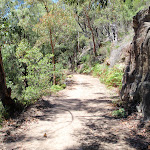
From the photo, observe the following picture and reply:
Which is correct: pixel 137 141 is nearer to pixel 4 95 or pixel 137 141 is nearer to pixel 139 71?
pixel 139 71

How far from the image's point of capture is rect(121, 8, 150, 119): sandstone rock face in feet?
15.9

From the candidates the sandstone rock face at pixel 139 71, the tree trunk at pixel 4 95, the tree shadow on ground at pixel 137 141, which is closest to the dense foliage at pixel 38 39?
the tree trunk at pixel 4 95

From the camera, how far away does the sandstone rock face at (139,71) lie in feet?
15.9

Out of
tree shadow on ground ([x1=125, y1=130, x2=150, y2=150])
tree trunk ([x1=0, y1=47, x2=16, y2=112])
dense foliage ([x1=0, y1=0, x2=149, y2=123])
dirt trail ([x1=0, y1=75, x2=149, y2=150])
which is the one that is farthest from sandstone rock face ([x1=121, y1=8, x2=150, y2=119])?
tree trunk ([x1=0, y1=47, x2=16, y2=112])

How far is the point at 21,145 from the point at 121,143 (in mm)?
2556

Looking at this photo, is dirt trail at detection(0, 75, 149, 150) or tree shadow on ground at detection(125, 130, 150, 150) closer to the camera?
tree shadow on ground at detection(125, 130, 150, 150)

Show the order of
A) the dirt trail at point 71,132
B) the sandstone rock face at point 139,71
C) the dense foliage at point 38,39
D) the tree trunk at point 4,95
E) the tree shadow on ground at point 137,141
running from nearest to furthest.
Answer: the tree shadow on ground at point 137,141, the dirt trail at point 71,132, the sandstone rock face at point 139,71, the tree trunk at point 4,95, the dense foliage at point 38,39

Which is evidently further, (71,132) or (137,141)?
(71,132)

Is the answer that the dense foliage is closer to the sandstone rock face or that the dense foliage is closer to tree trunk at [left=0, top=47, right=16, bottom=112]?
tree trunk at [left=0, top=47, right=16, bottom=112]

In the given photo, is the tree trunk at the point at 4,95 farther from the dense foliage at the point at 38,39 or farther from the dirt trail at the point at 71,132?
the dense foliage at the point at 38,39

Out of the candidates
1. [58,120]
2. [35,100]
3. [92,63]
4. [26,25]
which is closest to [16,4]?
[26,25]

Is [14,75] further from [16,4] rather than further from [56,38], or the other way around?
[16,4]

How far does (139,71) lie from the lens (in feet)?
19.1

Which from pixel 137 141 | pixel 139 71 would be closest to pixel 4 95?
pixel 137 141
